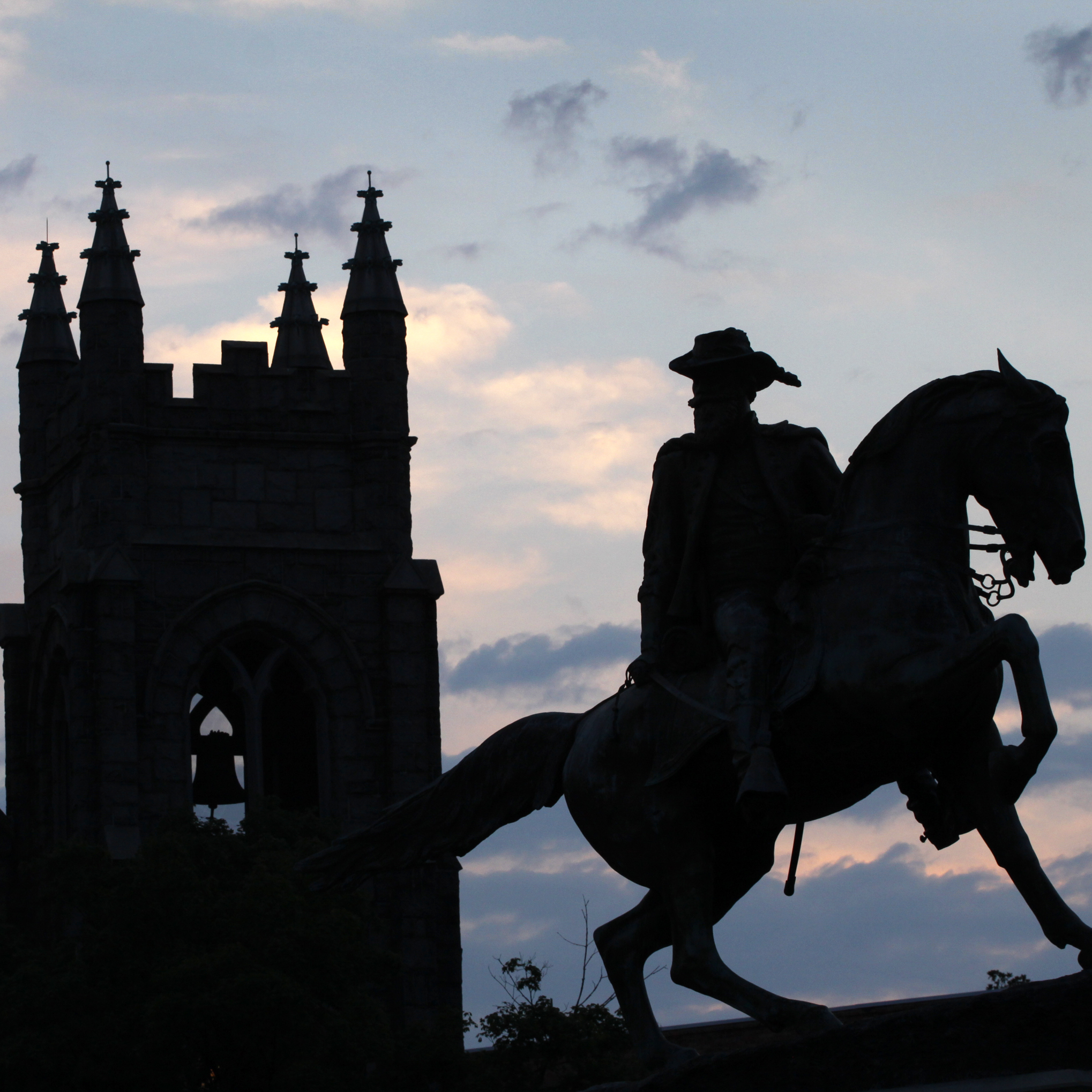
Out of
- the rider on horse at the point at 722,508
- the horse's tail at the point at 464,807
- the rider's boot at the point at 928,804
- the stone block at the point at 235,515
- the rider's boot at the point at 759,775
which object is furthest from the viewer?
the stone block at the point at 235,515

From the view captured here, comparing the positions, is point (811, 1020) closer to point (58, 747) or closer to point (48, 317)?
point (58, 747)

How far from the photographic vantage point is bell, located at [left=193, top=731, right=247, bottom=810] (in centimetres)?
4975

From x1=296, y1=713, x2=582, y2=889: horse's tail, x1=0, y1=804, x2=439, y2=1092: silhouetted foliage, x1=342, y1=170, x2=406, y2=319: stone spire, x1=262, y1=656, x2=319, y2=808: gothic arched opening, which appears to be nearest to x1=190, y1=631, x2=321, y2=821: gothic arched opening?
x1=262, y1=656, x2=319, y2=808: gothic arched opening

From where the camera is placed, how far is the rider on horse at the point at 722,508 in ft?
33.5

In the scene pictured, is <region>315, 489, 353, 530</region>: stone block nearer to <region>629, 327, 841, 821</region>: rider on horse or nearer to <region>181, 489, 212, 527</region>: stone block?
<region>181, 489, 212, 527</region>: stone block

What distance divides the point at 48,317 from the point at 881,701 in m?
44.9

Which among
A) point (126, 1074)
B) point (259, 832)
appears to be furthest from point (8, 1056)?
point (259, 832)

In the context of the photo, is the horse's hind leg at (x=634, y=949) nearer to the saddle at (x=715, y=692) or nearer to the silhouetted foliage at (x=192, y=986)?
the saddle at (x=715, y=692)

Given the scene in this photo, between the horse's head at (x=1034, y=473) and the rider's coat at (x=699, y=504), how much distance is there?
30.4 inches

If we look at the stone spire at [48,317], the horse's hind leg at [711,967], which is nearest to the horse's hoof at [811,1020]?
the horse's hind leg at [711,967]

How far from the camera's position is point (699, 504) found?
403 inches

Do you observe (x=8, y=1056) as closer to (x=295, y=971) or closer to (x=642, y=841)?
(x=295, y=971)

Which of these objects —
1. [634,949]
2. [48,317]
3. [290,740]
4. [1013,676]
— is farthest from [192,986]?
[48,317]

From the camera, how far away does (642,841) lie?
33.3 feet
